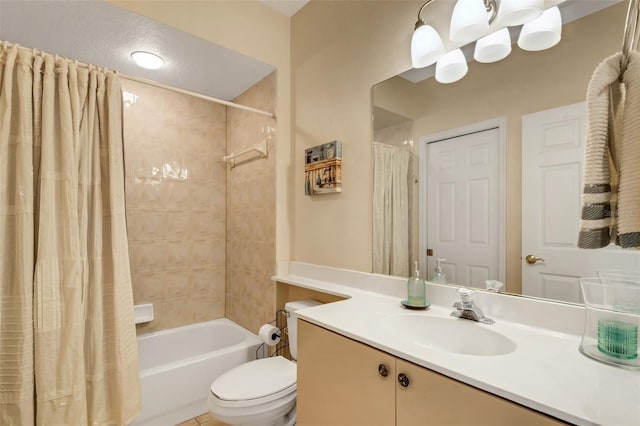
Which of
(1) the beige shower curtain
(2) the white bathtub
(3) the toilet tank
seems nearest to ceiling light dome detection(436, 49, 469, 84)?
(3) the toilet tank

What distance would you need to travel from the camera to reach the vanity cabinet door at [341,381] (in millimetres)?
879

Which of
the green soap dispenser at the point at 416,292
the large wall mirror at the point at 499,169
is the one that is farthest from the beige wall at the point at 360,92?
the green soap dispenser at the point at 416,292

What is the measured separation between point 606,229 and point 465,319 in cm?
55

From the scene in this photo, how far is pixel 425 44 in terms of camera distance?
129 centimetres

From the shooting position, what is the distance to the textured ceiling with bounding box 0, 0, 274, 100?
1528mm

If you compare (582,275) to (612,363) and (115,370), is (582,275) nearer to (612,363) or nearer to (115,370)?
(612,363)

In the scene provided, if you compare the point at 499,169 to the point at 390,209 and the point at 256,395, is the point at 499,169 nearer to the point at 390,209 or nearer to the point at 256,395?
the point at 390,209

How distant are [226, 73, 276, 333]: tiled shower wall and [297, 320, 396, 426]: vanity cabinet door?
992 millimetres

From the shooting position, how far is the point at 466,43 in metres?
1.24

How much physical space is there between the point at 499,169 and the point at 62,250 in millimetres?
1883

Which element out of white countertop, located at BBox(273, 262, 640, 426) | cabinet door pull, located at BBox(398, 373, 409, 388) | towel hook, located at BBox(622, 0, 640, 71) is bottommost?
cabinet door pull, located at BBox(398, 373, 409, 388)

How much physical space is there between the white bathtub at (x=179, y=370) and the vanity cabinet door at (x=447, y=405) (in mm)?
1467

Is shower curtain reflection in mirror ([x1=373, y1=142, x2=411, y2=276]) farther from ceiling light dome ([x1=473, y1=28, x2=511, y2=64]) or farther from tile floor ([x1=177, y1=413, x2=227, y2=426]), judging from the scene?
tile floor ([x1=177, y1=413, x2=227, y2=426])

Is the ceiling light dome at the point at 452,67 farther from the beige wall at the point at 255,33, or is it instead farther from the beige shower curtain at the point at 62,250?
the beige shower curtain at the point at 62,250
